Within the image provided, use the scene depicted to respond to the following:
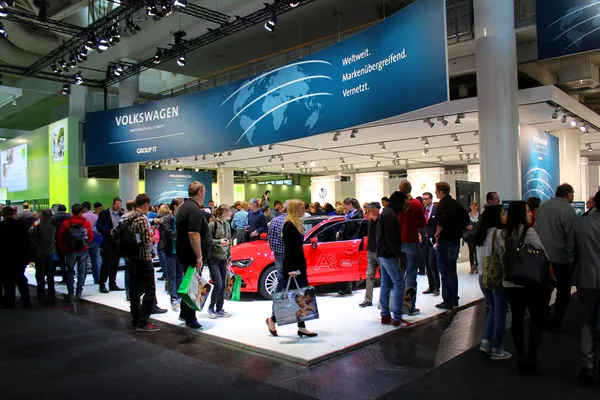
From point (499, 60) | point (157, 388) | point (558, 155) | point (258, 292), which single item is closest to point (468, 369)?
point (157, 388)

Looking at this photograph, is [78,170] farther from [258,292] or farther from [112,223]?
[258,292]

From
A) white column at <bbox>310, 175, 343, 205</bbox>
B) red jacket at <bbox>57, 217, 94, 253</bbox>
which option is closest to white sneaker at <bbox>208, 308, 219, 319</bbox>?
red jacket at <bbox>57, 217, 94, 253</bbox>

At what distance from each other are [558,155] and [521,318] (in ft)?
27.5

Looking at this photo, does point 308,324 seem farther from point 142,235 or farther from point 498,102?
point 498,102

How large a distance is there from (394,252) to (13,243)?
6.19 metres

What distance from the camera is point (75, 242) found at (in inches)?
294

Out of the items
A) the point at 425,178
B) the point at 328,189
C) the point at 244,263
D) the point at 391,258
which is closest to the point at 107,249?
the point at 244,263

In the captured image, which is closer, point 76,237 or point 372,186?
point 76,237

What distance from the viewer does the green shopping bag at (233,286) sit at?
6230 mm

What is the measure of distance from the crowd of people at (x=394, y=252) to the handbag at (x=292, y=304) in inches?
5.7

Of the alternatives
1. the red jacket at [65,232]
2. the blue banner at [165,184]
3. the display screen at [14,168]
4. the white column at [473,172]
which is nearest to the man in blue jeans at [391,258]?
the red jacket at [65,232]

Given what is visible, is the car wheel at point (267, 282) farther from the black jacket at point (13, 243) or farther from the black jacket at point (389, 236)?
the black jacket at point (13, 243)

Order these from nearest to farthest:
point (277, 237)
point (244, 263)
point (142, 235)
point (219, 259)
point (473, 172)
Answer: point (277, 237), point (142, 235), point (219, 259), point (244, 263), point (473, 172)

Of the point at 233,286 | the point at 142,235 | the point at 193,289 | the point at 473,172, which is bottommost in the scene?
the point at 233,286
